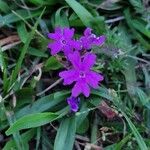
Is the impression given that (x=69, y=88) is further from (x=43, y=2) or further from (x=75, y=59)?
(x=43, y=2)

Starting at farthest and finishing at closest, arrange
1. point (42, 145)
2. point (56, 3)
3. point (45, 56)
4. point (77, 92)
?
point (56, 3) → point (45, 56) → point (42, 145) → point (77, 92)

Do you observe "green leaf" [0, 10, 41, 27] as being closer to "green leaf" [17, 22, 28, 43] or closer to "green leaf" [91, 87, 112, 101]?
"green leaf" [17, 22, 28, 43]

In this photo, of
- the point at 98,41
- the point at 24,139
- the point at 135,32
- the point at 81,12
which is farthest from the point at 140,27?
the point at 24,139

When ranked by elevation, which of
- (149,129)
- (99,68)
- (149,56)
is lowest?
(149,129)

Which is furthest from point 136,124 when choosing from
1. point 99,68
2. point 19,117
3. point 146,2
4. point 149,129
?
point 146,2

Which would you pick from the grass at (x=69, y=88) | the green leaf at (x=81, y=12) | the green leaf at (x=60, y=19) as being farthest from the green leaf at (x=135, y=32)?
the green leaf at (x=60, y=19)

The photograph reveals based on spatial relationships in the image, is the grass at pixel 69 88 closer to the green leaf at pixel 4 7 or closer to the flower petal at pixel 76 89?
the green leaf at pixel 4 7

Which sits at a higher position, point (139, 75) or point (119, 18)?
point (119, 18)

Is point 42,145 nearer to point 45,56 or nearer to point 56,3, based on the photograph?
point 45,56
